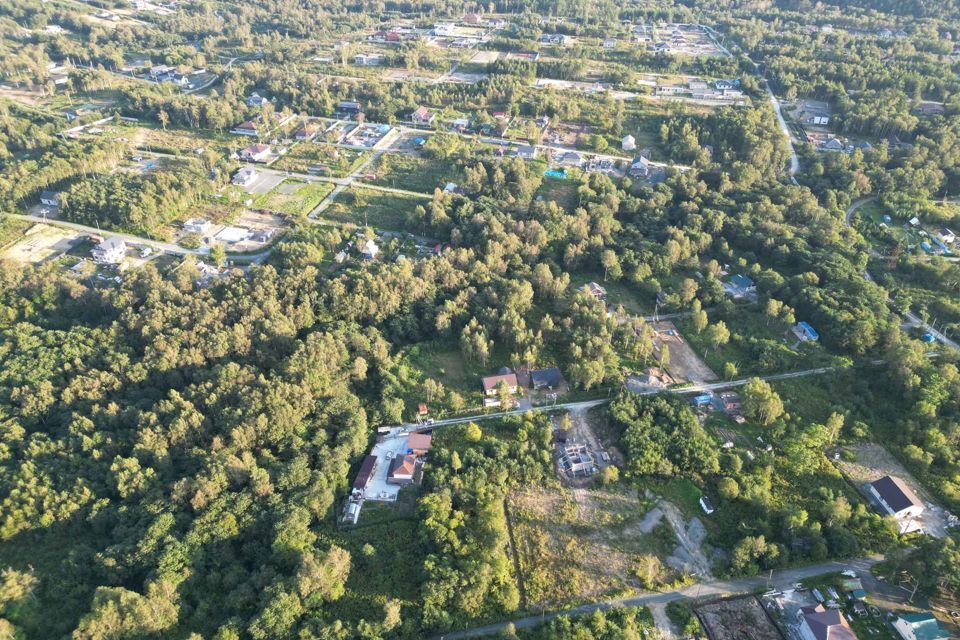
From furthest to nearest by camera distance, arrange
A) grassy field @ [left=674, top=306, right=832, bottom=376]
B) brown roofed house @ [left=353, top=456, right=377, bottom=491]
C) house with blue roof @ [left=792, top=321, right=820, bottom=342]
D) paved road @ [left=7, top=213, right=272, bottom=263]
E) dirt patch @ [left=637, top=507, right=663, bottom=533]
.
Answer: paved road @ [left=7, top=213, right=272, bottom=263] → house with blue roof @ [left=792, top=321, right=820, bottom=342] → grassy field @ [left=674, top=306, right=832, bottom=376] → brown roofed house @ [left=353, top=456, right=377, bottom=491] → dirt patch @ [left=637, top=507, right=663, bottom=533]

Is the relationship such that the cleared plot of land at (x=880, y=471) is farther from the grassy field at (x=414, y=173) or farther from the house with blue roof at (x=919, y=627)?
the grassy field at (x=414, y=173)

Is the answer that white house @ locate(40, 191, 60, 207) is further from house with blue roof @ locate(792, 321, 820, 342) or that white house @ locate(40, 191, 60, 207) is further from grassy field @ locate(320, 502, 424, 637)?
house with blue roof @ locate(792, 321, 820, 342)

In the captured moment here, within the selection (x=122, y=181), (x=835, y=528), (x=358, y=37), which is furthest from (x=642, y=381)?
(x=358, y=37)

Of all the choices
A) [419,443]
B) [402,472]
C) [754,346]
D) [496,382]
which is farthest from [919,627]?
[419,443]

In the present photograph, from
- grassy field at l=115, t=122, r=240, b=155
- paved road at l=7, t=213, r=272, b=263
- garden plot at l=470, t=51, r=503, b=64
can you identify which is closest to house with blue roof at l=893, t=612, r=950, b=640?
paved road at l=7, t=213, r=272, b=263

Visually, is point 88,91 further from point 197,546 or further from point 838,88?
point 838,88

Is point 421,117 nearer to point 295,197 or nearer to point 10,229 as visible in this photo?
point 295,197

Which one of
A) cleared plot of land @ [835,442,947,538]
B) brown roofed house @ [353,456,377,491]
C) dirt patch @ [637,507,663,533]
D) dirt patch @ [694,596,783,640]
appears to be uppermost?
cleared plot of land @ [835,442,947,538]
